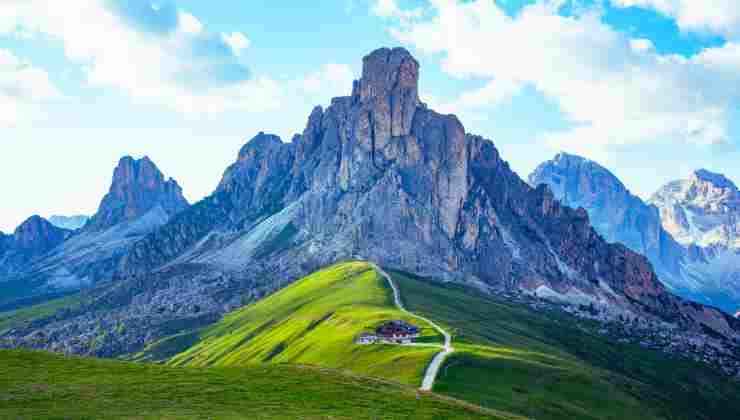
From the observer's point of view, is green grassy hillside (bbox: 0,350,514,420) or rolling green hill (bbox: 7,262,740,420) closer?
green grassy hillside (bbox: 0,350,514,420)

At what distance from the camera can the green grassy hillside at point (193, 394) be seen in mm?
54562

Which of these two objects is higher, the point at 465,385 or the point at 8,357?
the point at 8,357

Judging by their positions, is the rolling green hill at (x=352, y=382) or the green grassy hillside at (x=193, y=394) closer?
the green grassy hillside at (x=193, y=394)

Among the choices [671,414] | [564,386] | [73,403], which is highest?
[73,403]

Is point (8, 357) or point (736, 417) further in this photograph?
point (736, 417)

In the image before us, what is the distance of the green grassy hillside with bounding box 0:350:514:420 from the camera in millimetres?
54562

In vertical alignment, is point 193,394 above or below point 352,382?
above

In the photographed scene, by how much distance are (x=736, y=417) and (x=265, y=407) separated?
185 metres

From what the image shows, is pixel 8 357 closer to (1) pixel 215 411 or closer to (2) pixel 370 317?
(1) pixel 215 411

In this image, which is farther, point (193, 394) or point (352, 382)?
point (352, 382)

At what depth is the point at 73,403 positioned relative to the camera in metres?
55.0

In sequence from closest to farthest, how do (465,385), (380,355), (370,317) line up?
(465,385), (380,355), (370,317)

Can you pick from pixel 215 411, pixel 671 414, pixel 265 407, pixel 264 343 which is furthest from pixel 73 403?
pixel 264 343

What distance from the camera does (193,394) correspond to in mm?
62406
